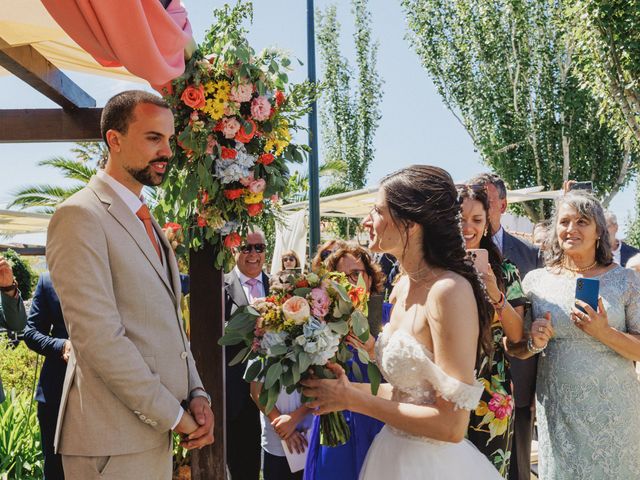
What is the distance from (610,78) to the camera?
1053 centimetres

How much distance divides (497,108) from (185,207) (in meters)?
19.9

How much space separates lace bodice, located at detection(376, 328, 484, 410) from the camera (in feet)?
7.07

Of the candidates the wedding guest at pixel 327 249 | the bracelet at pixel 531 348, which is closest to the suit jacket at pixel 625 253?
the bracelet at pixel 531 348

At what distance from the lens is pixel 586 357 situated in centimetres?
356

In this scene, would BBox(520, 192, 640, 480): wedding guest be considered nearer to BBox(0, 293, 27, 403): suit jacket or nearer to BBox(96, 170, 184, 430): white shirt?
BBox(96, 170, 184, 430): white shirt

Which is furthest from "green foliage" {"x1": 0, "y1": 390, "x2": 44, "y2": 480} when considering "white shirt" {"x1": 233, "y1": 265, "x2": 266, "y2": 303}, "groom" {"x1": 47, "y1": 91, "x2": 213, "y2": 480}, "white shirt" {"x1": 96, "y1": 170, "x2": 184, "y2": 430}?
"white shirt" {"x1": 96, "y1": 170, "x2": 184, "y2": 430}

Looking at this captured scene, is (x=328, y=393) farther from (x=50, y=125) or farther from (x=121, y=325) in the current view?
(x=50, y=125)

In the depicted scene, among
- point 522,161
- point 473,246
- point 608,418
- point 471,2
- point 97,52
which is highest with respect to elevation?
point 471,2

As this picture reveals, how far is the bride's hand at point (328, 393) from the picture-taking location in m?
2.45

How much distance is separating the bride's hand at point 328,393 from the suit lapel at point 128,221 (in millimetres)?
705

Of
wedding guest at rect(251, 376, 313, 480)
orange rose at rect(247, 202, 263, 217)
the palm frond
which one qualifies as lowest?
wedding guest at rect(251, 376, 313, 480)

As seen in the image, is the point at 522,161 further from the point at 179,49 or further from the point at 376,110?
the point at 179,49

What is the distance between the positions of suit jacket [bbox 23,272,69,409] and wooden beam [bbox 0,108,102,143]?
1026 millimetres

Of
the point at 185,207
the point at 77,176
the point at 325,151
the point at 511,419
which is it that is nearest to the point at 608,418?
the point at 511,419
